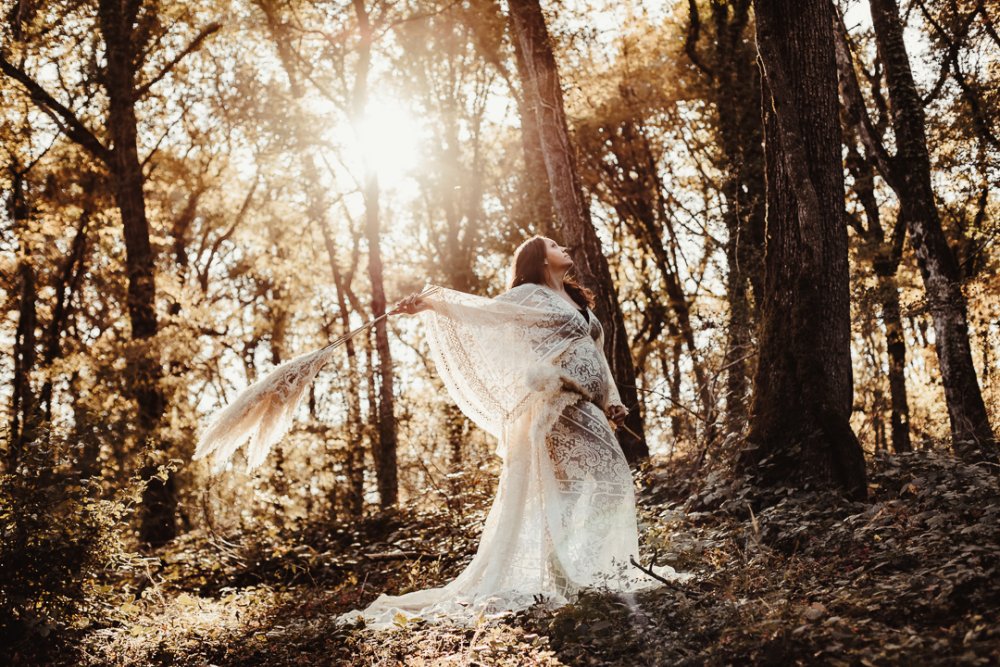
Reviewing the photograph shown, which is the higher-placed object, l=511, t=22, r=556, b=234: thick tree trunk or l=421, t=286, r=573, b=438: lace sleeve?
l=511, t=22, r=556, b=234: thick tree trunk

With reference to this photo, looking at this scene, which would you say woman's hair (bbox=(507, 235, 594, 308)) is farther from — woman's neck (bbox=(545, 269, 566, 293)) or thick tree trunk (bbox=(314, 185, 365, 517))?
thick tree trunk (bbox=(314, 185, 365, 517))

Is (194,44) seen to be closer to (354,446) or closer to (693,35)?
(354,446)

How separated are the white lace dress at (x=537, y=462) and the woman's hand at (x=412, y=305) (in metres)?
0.06

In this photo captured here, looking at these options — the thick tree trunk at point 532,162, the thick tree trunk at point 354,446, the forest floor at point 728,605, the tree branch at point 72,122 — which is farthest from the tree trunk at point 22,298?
the forest floor at point 728,605

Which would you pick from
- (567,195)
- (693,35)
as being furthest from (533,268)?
(693,35)

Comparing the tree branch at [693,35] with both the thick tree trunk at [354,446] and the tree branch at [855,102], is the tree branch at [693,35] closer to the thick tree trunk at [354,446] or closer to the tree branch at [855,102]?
the tree branch at [855,102]

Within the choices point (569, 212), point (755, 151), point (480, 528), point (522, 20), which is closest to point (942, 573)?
point (480, 528)

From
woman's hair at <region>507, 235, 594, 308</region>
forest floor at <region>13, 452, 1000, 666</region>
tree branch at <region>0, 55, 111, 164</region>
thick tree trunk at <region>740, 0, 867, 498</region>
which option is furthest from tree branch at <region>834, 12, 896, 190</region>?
tree branch at <region>0, 55, 111, 164</region>

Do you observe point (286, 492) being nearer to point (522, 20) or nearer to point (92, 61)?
point (522, 20)

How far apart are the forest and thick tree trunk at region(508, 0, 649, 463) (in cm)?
4

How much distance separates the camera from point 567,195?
31.8 ft

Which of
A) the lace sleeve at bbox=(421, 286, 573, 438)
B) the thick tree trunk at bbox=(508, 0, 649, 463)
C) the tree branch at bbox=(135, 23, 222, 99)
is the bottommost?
the lace sleeve at bbox=(421, 286, 573, 438)

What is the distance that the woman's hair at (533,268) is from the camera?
21.1 ft

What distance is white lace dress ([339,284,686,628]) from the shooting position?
543 centimetres
